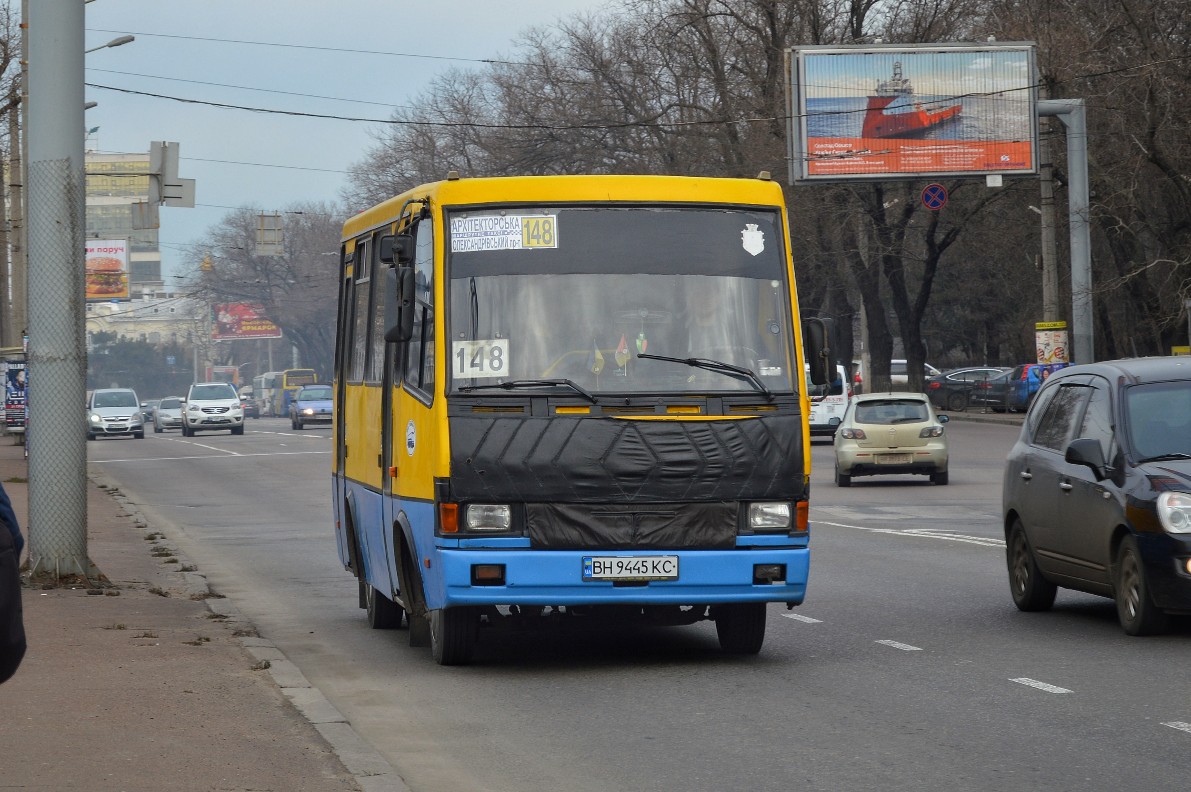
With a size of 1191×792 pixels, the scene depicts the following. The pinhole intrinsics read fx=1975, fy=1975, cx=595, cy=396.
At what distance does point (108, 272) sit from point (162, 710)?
10899cm

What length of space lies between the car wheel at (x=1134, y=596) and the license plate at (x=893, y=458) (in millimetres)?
17986

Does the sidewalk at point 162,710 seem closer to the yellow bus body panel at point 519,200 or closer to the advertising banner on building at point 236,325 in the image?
the yellow bus body panel at point 519,200

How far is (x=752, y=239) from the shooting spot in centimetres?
1072

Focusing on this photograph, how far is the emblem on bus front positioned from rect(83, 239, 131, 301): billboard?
352 feet

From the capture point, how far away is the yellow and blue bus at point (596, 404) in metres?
9.98

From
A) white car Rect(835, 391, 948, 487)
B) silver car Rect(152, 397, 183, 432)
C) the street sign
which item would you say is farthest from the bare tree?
white car Rect(835, 391, 948, 487)

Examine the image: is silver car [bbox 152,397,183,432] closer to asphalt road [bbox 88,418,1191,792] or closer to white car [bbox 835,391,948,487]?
white car [bbox 835,391,948,487]

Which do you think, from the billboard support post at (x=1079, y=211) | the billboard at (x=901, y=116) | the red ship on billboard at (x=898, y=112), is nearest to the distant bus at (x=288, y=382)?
the billboard at (x=901, y=116)

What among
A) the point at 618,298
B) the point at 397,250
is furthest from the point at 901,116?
the point at 397,250

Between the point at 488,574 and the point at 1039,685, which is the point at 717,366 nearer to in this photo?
the point at 488,574

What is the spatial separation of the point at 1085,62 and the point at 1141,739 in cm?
3843

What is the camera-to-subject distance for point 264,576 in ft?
55.5

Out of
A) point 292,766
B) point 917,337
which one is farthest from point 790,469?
point 917,337

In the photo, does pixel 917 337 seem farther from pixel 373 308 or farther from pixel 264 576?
pixel 373 308
